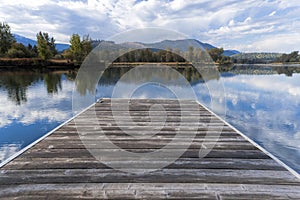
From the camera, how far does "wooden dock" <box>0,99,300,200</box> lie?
1981 millimetres

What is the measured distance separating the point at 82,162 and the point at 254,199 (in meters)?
1.92

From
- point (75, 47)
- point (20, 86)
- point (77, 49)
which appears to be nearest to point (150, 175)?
point (20, 86)

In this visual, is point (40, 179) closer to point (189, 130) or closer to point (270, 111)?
point (189, 130)

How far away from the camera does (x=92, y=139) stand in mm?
3389

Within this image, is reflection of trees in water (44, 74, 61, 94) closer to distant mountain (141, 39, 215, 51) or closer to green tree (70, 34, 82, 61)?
distant mountain (141, 39, 215, 51)

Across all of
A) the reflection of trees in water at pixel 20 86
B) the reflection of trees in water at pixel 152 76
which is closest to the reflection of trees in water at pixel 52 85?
the reflection of trees in water at pixel 20 86

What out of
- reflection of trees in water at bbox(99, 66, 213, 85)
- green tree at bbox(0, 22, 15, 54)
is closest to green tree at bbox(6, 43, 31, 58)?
green tree at bbox(0, 22, 15, 54)

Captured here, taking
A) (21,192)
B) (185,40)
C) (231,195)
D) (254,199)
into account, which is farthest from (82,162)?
(185,40)

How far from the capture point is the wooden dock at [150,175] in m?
1.98

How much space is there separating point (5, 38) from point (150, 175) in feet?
162

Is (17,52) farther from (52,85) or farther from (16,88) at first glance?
(16,88)

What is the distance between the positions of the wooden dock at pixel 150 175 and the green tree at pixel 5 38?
45860 mm

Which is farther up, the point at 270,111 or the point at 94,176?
the point at 94,176

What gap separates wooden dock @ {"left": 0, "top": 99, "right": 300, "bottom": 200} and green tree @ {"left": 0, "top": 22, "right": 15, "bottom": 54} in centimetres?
4586
